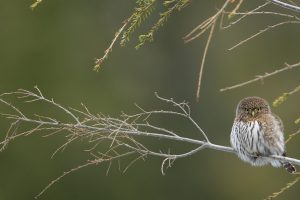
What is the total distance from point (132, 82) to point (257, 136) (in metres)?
11.6

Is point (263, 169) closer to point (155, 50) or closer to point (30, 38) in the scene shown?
point (155, 50)

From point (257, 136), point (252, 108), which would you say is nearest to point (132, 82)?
point (252, 108)

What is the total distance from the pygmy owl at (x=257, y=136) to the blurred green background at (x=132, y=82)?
895cm

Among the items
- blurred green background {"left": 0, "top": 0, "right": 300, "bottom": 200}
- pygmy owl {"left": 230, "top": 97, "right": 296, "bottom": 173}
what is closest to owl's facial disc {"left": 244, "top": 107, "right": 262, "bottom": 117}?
pygmy owl {"left": 230, "top": 97, "right": 296, "bottom": 173}

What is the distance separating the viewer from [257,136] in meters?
9.84

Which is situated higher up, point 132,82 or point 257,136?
point 132,82

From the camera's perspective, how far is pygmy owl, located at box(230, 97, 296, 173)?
9.75m

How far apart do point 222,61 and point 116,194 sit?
442 cm

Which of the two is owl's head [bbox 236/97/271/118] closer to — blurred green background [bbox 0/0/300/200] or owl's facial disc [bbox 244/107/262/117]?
owl's facial disc [bbox 244/107/262/117]

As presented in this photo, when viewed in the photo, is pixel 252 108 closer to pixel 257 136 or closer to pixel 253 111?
pixel 253 111

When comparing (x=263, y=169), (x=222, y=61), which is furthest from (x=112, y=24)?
(x=263, y=169)

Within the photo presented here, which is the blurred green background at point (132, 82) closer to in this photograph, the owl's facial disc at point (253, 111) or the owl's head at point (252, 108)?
the owl's head at point (252, 108)

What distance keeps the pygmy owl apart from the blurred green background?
8.95m

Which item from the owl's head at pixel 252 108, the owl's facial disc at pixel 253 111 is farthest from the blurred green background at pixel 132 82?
the owl's facial disc at pixel 253 111
